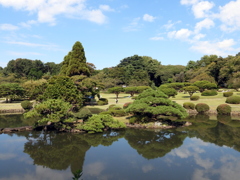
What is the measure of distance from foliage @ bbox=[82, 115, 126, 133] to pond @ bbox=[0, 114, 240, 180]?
0.61 meters

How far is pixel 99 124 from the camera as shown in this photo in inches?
694

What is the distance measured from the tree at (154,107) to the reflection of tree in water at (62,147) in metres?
3.28

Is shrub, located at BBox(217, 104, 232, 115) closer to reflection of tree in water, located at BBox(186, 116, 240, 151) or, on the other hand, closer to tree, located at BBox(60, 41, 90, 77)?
reflection of tree in water, located at BBox(186, 116, 240, 151)

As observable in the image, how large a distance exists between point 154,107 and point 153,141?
4318 mm

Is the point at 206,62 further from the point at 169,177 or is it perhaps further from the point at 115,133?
the point at 169,177

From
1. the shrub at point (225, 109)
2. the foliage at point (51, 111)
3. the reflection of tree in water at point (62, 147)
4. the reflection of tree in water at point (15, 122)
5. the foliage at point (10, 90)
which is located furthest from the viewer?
the foliage at point (10, 90)

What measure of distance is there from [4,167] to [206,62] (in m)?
68.1

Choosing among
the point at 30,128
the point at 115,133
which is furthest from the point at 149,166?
the point at 30,128

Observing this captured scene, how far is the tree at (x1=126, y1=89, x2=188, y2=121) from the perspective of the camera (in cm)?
1898

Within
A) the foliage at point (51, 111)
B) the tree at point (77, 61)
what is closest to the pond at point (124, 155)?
the foliage at point (51, 111)

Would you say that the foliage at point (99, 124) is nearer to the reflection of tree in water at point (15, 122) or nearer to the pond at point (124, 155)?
the pond at point (124, 155)

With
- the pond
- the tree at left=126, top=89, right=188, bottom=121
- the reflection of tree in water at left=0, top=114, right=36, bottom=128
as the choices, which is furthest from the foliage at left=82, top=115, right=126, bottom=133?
the reflection of tree in water at left=0, top=114, right=36, bottom=128

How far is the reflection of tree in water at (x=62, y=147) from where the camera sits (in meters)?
12.0

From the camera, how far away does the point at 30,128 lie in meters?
19.3
